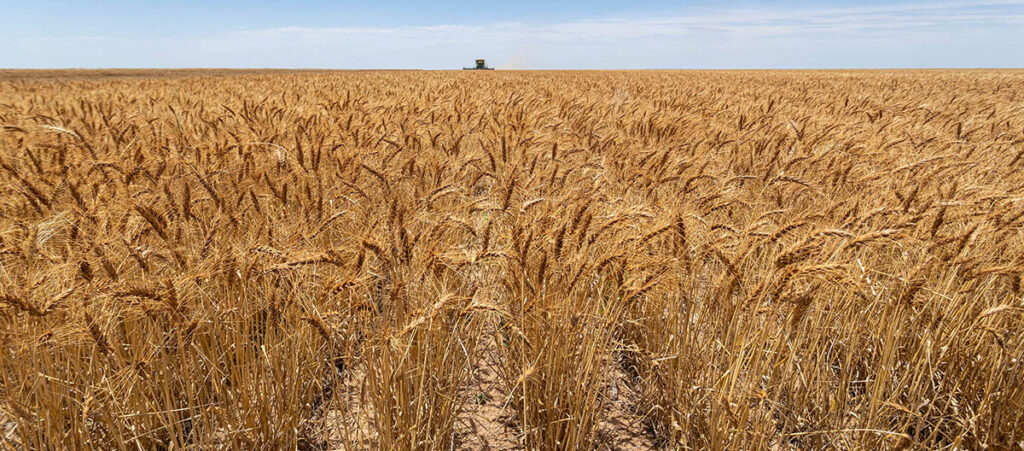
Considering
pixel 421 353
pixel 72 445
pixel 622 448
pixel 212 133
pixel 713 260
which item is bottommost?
pixel 622 448

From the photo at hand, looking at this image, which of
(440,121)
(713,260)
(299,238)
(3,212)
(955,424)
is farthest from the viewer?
(440,121)

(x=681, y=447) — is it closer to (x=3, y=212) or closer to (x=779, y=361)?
(x=779, y=361)

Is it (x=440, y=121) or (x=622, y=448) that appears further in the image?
(x=440, y=121)

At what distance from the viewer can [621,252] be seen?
1.53m

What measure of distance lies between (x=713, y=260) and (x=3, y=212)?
3.04 metres

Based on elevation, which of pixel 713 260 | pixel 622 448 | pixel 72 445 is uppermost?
pixel 713 260

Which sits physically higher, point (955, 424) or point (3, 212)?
point (3, 212)

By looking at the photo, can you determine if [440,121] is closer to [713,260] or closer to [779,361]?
[713,260]

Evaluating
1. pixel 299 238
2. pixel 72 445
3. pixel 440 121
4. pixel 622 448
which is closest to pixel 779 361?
pixel 622 448

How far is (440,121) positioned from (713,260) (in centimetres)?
352

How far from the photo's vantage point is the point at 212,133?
3.75 metres

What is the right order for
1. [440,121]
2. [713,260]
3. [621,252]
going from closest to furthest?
[621,252], [713,260], [440,121]

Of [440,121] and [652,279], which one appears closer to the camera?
[652,279]

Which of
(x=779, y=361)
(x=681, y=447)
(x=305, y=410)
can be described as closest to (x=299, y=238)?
(x=305, y=410)
